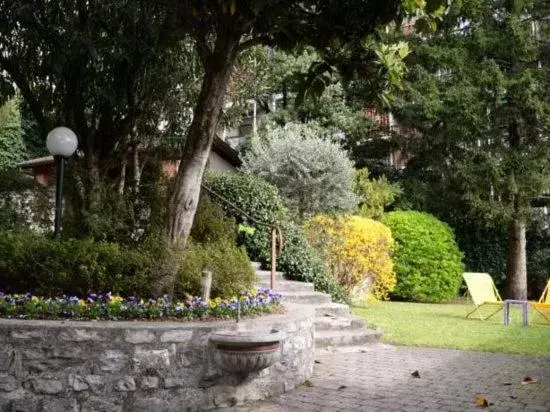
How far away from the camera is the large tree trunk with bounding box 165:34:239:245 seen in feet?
18.3

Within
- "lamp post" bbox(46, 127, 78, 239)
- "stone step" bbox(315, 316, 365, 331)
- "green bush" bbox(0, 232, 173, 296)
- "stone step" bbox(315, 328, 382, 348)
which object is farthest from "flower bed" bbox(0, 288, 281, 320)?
"stone step" bbox(315, 316, 365, 331)

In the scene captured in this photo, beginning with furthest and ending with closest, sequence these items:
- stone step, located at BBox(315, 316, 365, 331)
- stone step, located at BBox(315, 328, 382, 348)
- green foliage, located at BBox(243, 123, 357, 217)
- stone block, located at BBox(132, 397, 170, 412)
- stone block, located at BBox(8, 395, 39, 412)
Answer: green foliage, located at BBox(243, 123, 357, 217) < stone step, located at BBox(315, 316, 365, 331) < stone step, located at BBox(315, 328, 382, 348) < stone block, located at BBox(132, 397, 170, 412) < stone block, located at BBox(8, 395, 39, 412)

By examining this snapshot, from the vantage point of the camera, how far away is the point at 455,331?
340 inches

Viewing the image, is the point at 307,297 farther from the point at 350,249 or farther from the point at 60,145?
the point at 60,145

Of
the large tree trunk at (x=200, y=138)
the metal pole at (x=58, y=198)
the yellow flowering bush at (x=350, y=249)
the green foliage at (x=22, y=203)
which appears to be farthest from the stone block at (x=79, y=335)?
the yellow flowering bush at (x=350, y=249)

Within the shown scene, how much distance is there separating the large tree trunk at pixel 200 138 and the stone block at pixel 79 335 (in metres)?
1.58

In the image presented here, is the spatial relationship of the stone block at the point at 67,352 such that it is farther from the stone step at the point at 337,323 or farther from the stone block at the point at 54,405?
the stone step at the point at 337,323

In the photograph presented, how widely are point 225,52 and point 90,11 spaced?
6.60ft

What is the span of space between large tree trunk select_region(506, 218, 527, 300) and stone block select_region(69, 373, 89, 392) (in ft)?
44.8

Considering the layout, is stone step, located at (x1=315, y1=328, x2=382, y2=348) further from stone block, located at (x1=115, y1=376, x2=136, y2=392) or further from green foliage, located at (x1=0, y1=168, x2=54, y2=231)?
green foliage, located at (x1=0, y1=168, x2=54, y2=231)

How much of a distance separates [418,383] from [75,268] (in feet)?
11.4

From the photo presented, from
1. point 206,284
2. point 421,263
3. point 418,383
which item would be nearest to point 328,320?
point 418,383

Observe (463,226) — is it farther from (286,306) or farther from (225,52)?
(225,52)

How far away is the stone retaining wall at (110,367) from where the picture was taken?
414 cm
